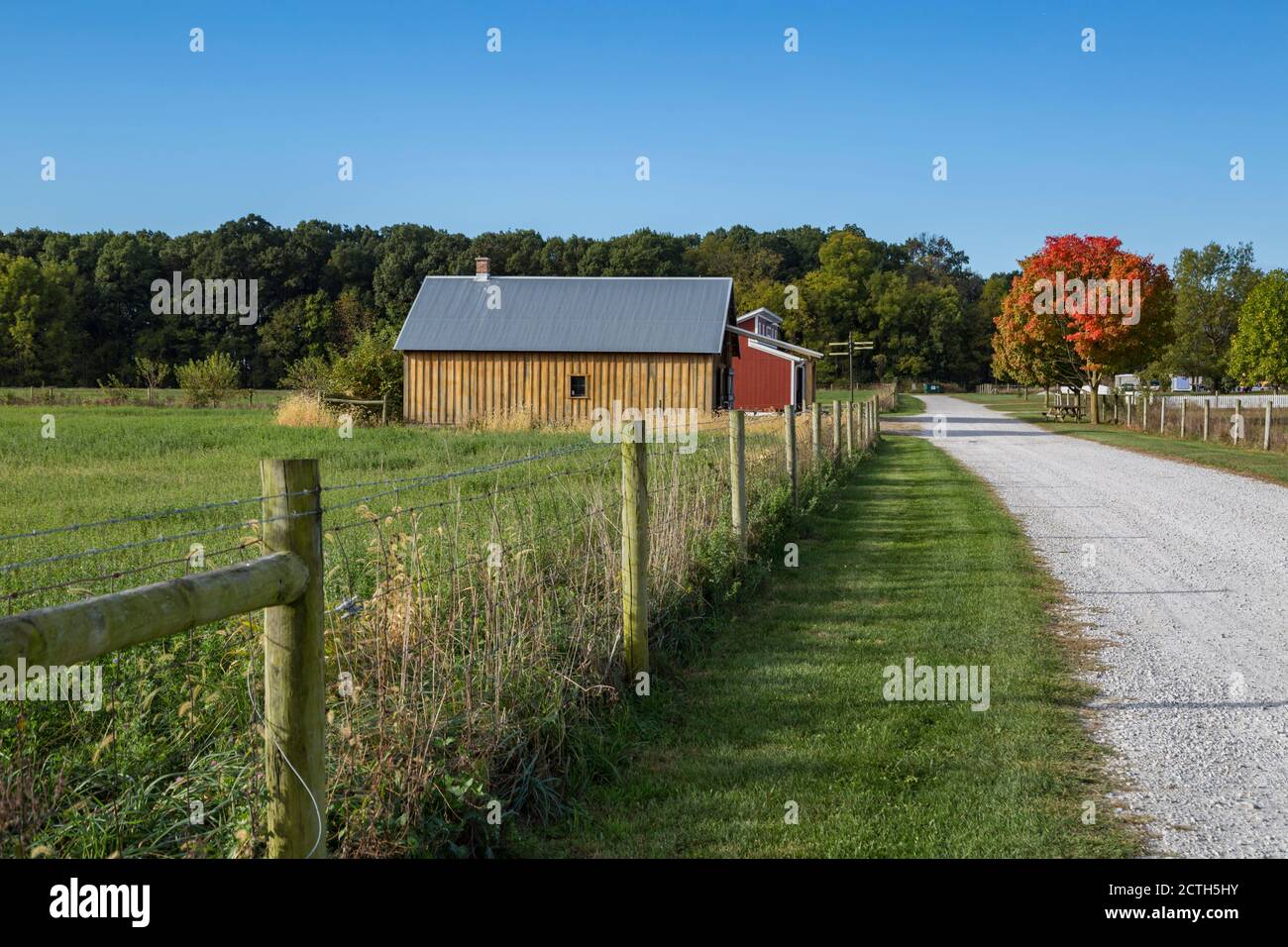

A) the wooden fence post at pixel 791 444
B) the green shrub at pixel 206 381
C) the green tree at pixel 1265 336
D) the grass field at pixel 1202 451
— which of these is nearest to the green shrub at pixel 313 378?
the green shrub at pixel 206 381

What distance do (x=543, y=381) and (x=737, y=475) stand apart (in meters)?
30.3

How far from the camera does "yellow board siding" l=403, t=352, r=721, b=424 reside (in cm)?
3975

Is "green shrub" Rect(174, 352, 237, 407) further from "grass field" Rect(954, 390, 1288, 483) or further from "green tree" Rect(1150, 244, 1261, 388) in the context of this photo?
"green tree" Rect(1150, 244, 1261, 388)

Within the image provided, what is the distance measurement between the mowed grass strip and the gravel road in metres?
0.33

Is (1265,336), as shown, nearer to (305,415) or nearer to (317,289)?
(305,415)

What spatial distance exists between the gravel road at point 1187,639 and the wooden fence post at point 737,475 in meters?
2.92

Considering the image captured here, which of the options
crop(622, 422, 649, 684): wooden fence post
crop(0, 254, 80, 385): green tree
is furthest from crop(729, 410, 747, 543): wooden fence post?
crop(0, 254, 80, 385): green tree

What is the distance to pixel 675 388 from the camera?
39.7 m

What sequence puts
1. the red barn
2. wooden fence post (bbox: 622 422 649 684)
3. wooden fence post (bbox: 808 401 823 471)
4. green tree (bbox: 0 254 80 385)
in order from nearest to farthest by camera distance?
wooden fence post (bbox: 622 422 649 684) → wooden fence post (bbox: 808 401 823 471) → the red barn → green tree (bbox: 0 254 80 385)

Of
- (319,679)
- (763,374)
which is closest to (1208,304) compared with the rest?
(763,374)

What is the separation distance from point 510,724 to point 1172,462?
23.0m

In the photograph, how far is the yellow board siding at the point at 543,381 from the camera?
39.8 m
